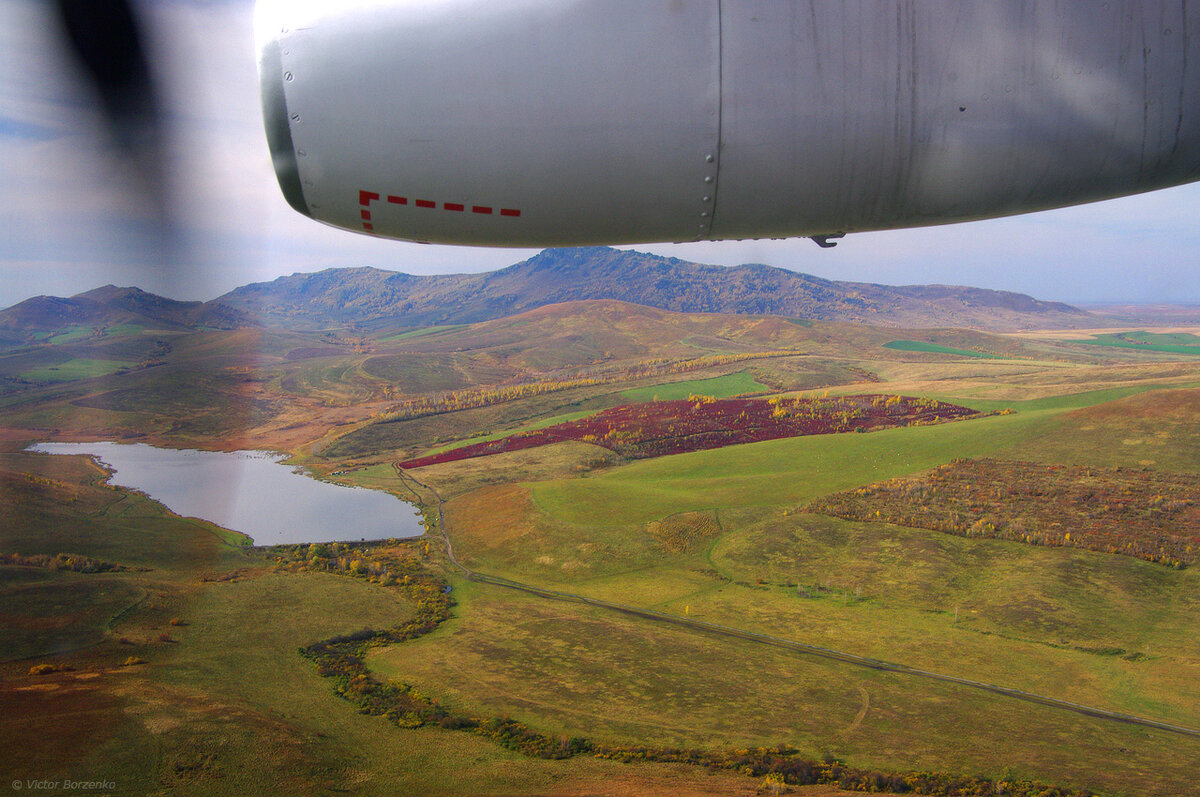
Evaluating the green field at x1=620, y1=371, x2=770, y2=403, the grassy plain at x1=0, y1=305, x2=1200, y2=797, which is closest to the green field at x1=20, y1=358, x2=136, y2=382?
the grassy plain at x1=0, y1=305, x2=1200, y2=797

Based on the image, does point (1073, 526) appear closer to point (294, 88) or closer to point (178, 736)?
point (178, 736)

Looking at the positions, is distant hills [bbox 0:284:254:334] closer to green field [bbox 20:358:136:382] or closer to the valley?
green field [bbox 20:358:136:382]

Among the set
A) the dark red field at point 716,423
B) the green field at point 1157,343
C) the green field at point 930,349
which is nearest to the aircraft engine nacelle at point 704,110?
the dark red field at point 716,423

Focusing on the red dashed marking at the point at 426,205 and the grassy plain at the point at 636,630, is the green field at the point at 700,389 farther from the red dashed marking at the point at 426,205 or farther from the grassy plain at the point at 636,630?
the red dashed marking at the point at 426,205

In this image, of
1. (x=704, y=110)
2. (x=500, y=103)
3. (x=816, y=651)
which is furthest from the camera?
(x=816, y=651)

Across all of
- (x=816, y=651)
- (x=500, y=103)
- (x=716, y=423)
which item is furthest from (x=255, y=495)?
(x=500, y=103)

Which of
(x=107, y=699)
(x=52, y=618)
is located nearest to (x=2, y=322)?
(x=52, y=618)

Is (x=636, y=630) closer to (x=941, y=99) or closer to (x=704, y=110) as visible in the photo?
(x=941, y=99)
